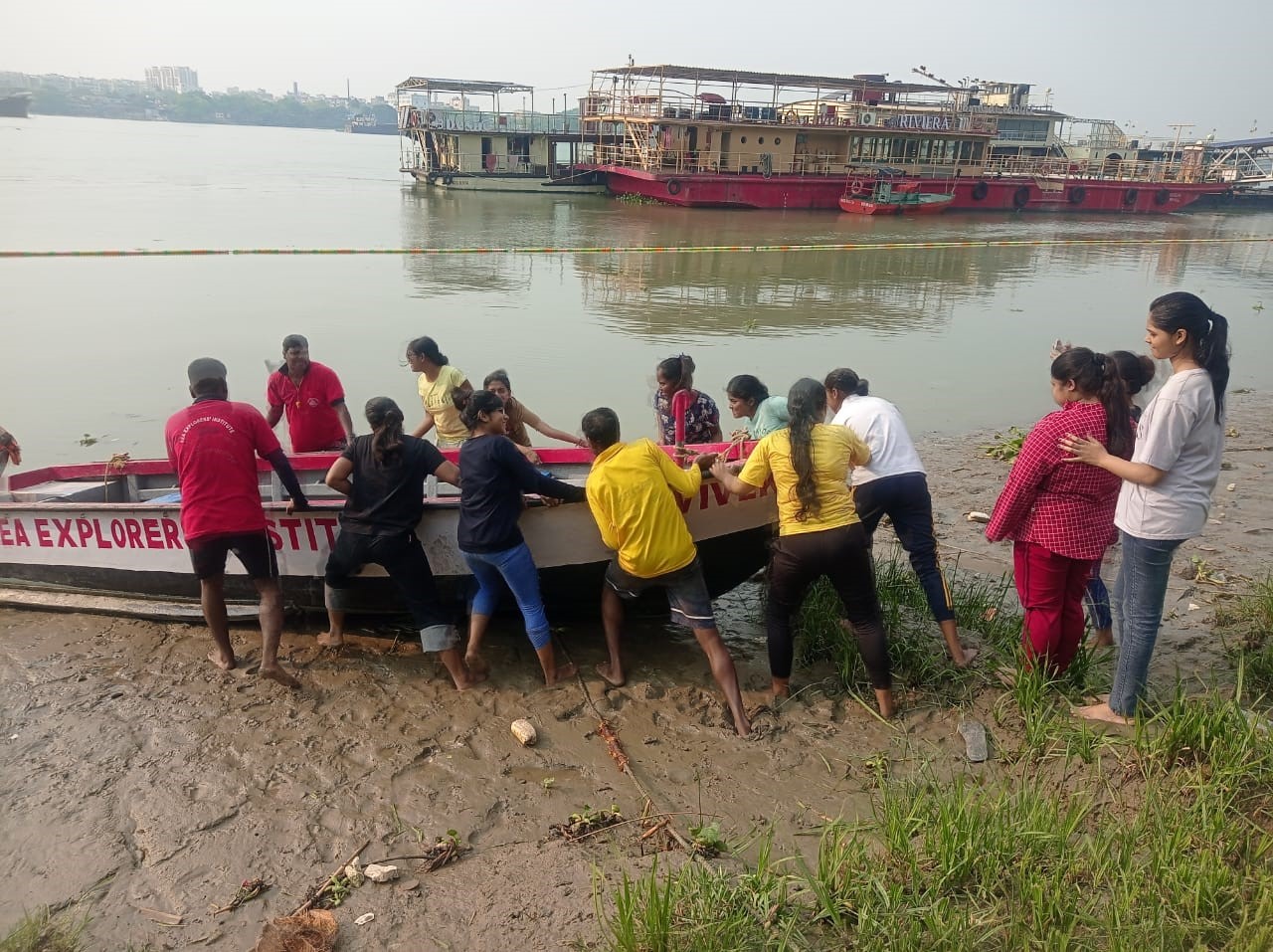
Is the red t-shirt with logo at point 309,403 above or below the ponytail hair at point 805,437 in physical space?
below

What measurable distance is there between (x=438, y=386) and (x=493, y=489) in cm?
189

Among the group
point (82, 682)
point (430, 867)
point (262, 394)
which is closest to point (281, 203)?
point (262, 394)

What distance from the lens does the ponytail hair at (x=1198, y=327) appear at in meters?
3.08

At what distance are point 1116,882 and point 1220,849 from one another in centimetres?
34

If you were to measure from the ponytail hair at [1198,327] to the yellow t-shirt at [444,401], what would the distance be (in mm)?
4022

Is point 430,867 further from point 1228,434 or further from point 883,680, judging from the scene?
point 1228,434

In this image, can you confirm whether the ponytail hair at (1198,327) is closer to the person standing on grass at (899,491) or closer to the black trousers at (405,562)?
the person standing on grass at (899,491)

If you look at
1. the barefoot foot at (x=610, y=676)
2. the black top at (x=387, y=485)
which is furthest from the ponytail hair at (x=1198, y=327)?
the black top at (x=387, y=485)

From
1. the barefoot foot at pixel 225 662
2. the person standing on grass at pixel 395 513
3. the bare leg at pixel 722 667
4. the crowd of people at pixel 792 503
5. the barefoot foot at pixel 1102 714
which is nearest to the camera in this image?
the crowd of people at pixel 792 503

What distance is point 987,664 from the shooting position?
4352mm

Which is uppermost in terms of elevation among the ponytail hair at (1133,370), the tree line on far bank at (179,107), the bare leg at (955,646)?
the tree line on far bank at (179,107)

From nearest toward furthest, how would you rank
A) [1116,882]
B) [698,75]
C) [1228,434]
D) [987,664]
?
[1116,882] → [987,664] → [1228,434] → [698,75]

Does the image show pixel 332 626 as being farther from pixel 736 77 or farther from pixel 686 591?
pixel 736 77

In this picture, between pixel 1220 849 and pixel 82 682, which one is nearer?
pixel 1220 849
